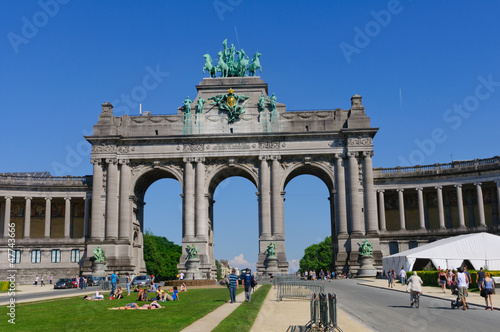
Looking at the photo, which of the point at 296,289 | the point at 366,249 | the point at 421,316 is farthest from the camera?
the point at 366,249

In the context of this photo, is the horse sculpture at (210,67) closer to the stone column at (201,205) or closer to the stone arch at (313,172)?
the stone column at (201,205)

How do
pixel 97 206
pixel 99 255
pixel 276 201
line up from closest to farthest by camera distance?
pixel 99 255 → pixel 276 201 → pixel 97 206

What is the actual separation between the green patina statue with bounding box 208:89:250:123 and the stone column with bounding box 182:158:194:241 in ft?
28.2

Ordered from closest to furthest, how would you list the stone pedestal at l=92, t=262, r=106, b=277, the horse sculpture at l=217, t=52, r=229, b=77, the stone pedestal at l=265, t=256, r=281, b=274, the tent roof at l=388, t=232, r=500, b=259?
1. the tent roof at l=388, t=232, r=500, b=259
2. the stone pedestal at l=265, t=256, r=281, b=274
3. the stone pedestal at l=92, t=262, r=106, b=277
4. the horse sculpture at l=217, t=52, r=229, b=77

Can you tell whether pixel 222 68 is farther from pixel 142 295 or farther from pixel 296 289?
pixel 142 295

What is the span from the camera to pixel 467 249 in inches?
2223

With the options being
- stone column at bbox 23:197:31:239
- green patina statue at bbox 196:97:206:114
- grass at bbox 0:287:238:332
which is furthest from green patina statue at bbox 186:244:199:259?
grass at bbox 0:287:238:332

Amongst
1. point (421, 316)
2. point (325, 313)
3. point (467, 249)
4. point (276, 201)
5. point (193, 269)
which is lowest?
point (421, 316)

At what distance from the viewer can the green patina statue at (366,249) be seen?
72.2 metres

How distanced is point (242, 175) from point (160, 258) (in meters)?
56.5

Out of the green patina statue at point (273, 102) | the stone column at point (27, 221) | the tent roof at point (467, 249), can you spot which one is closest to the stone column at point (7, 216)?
the stone column at point (27, 221)

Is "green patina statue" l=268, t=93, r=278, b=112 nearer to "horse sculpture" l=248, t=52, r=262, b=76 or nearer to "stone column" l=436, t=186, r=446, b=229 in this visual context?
"horse sculpture" l=248, t=52, r=262, b=76

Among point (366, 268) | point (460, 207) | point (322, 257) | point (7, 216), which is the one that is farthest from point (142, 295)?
point (322, 257)

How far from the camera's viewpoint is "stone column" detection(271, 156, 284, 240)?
7650cm
